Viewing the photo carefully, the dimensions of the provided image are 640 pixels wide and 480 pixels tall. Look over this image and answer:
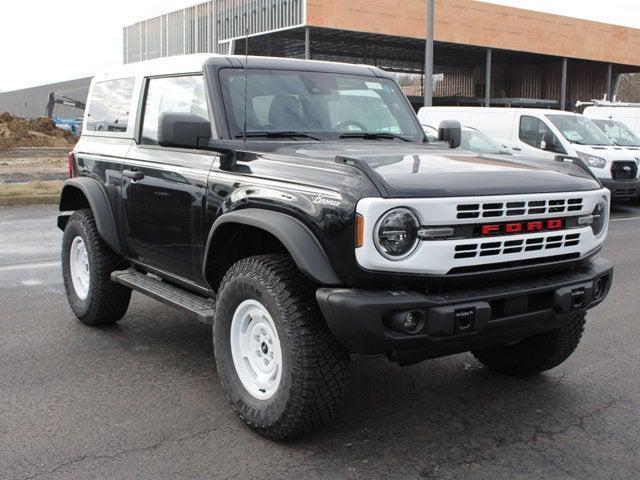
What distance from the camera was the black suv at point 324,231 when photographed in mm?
3361

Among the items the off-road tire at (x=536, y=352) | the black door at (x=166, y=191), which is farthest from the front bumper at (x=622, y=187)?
the black door at (x=166, y=191)

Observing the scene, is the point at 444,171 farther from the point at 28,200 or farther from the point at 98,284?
the point at 28,200

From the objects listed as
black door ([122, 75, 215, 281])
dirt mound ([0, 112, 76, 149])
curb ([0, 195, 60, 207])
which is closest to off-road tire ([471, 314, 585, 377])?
black door ([122, 75, 215, 281])

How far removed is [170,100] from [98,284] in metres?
1.51

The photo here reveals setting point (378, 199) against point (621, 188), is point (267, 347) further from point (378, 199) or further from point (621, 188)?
point (621, 188)

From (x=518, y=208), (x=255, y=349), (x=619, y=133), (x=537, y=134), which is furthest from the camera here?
(x=619, y=133)

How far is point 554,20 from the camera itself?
1644 inches

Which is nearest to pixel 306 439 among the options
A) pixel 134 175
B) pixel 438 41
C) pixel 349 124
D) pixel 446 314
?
pixel 446 314

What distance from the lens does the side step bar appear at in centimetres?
435

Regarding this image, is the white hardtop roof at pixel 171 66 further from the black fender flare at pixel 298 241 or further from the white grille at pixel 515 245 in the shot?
the white grille at pixel 515 245

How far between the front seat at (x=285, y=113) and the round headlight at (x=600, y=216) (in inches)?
72.0

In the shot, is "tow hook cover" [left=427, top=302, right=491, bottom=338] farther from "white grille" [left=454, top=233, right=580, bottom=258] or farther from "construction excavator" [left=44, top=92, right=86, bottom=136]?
"construction excavator" [left=44, top=92, right=86, bottom=136]

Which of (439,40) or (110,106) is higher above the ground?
(439,40)

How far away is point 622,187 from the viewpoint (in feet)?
47.4
